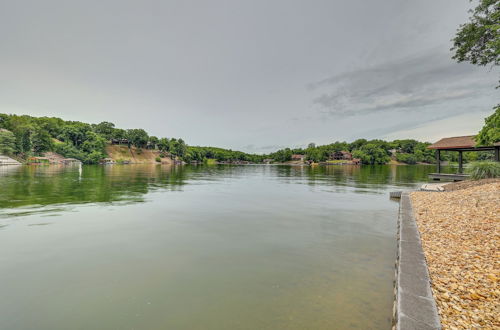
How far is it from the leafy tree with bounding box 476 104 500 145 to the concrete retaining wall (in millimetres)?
13883

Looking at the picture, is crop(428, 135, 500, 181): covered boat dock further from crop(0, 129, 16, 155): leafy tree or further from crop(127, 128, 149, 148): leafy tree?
crop(127, 128, 149, 148): leafy tree

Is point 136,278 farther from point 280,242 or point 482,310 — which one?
point 482,310

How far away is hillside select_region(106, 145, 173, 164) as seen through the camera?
484 feet

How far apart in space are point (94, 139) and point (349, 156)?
524ft

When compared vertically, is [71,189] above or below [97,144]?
below

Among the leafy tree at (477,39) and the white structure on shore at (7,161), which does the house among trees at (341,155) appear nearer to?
the leafy tree at (477,39)

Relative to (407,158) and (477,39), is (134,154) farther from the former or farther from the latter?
(407,158)

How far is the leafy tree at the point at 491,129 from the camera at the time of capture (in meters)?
13.9

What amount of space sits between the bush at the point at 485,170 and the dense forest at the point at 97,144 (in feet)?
413

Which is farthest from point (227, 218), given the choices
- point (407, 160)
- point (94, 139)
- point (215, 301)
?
point (407, 160)

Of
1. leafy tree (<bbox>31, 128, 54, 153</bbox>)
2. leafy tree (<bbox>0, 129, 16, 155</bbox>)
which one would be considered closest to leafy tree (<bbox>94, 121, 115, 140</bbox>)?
leafy tree (<bbox>31, 128, 54, 153</bbox>)

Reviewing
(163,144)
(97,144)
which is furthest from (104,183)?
(163,144)

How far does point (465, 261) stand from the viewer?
15.9ft

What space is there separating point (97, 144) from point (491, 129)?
498 feet
